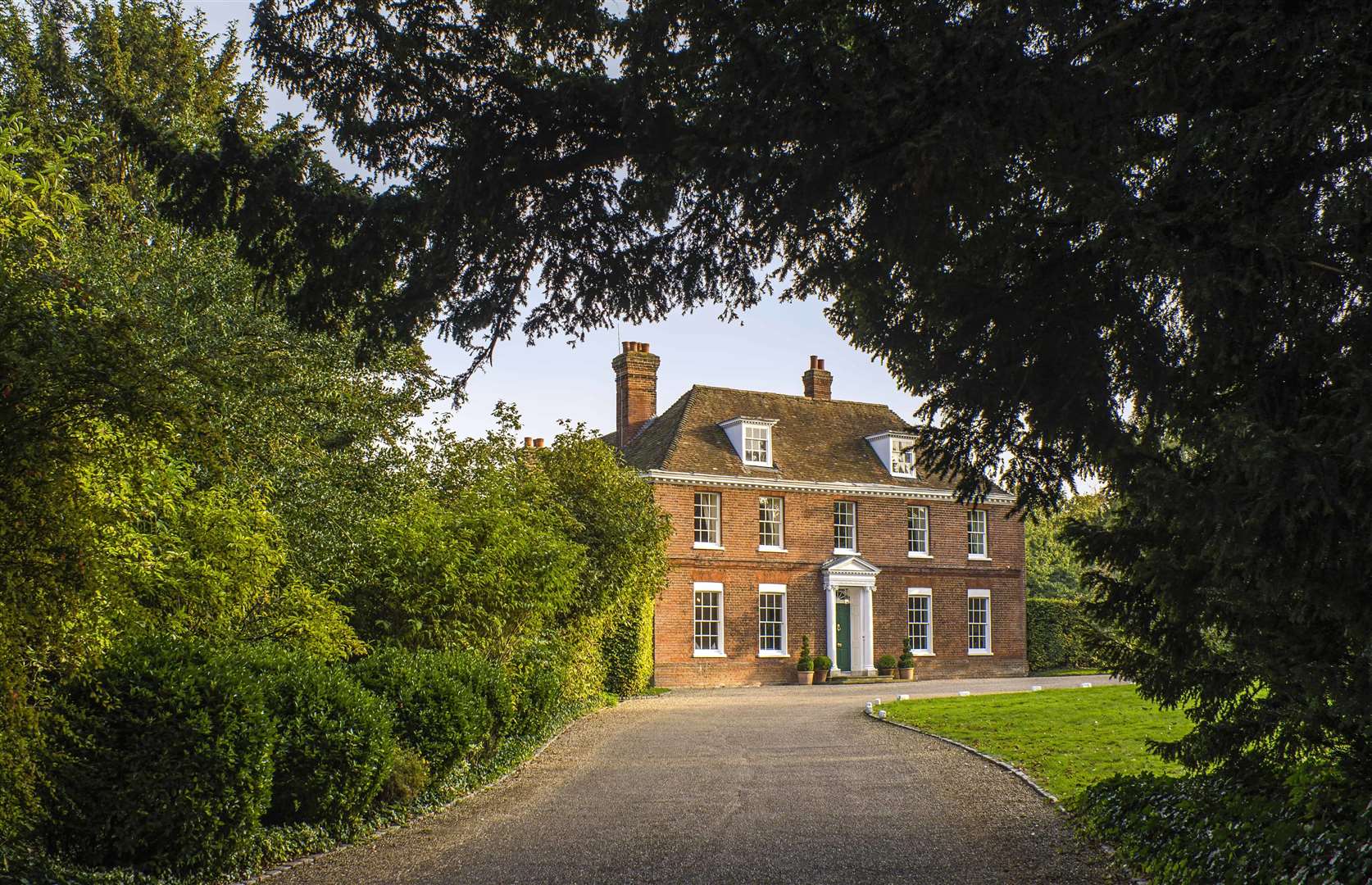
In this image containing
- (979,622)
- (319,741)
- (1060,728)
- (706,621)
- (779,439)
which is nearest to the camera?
(319,741)

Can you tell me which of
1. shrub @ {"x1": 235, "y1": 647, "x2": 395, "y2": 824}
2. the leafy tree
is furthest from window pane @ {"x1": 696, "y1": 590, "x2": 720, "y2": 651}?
the leafy tree

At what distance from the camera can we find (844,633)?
36.9 m

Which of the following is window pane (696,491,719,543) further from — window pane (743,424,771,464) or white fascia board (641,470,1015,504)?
window pane (743,424,771,464)

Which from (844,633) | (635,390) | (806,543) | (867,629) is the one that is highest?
(635,390)

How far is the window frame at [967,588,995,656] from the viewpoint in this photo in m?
38.7

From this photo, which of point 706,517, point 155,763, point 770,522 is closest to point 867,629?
point 770,522

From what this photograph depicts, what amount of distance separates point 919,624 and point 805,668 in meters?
4.97

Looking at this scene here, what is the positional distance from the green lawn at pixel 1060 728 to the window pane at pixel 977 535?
1295 centimetres

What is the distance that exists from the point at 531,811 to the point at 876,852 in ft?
11.9

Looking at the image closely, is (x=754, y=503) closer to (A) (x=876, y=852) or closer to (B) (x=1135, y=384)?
(A) (x=876, y=852)

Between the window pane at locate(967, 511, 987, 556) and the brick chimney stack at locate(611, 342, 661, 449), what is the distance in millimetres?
10895

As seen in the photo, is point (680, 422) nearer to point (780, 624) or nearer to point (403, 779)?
point (780, 624)

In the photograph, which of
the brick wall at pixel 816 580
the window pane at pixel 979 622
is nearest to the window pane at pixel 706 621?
the brick wall at pixel 816 580

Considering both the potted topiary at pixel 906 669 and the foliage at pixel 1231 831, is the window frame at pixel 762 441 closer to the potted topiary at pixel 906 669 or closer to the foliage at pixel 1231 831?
the potted topiary at pixel 906 669
